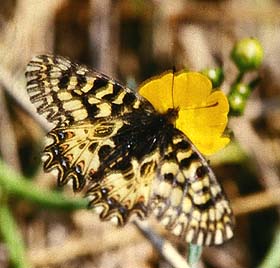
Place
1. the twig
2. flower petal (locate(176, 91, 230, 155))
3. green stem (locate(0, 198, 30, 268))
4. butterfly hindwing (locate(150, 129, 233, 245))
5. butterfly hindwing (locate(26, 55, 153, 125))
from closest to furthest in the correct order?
butterfly hindwing (locate(150, 129, 233, 245)) → butterfly hindwing (locate(26, 55, 153, 125)) → flower petal (locate(176, 91, 230, 155)) → the twig → green stem (locate(0, 198, 30, 268))

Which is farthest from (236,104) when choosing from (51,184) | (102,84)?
(51,184)

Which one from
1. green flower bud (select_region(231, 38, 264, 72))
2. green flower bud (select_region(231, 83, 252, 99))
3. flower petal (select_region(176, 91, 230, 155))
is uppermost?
green flower bud (select_region(231, 38, 264, 72))

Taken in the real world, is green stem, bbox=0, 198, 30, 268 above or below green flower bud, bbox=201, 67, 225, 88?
below

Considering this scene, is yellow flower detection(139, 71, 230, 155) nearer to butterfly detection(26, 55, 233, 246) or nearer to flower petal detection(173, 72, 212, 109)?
flower petal detection(173, 72, 212, 109)

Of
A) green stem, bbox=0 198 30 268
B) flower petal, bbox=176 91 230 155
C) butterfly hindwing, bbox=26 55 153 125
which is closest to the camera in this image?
butterfly hindwing, bbox=26 55 153 125

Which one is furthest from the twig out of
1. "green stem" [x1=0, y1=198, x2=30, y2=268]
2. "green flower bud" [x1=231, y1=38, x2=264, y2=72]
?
"green flower bud" [x1=231, y1=38, x2=264, y2=72]

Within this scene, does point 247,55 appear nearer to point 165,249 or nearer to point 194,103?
point 194,103

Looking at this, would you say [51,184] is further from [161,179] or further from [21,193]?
[161,179]
